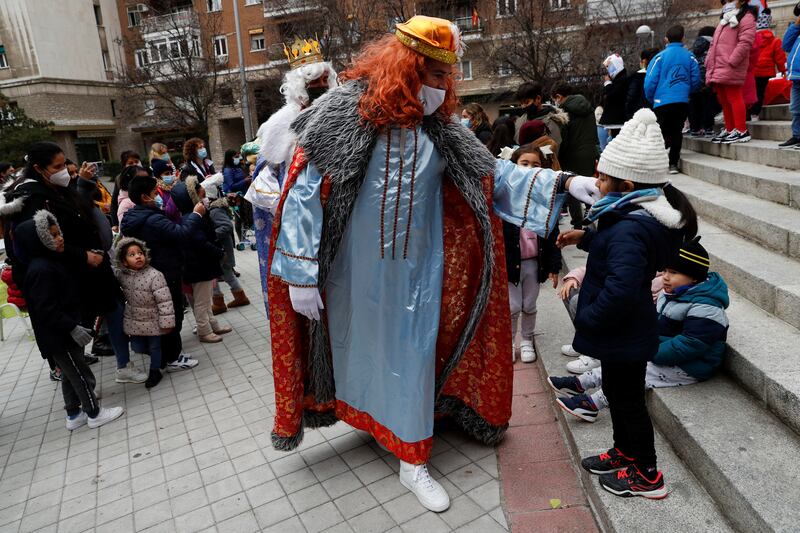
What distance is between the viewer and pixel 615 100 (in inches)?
291

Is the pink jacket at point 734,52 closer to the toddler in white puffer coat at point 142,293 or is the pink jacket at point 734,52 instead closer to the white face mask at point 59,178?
the toddler in white puffer coat at point 142,293

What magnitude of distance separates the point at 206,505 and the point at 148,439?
1.08 metres

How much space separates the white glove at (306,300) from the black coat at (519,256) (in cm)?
161

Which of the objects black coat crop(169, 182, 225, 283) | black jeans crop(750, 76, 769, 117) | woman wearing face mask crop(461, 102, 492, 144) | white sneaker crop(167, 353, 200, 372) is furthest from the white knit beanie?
black jeans crop(750, 76, 769, 117)

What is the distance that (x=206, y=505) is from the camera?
2883 millimetres

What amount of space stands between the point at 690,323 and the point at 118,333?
4.28 meters

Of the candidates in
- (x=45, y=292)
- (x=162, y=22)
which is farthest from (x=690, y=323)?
(x=162, y=22)

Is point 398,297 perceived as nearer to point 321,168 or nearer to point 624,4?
point 321,168

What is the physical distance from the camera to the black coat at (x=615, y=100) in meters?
7.19

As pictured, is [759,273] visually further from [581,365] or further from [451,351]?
[451,351]

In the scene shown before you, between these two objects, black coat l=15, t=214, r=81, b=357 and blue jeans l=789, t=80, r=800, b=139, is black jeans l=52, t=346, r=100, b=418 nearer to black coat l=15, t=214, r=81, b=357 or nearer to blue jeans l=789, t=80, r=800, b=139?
black coat l=15, t=214, r=81, b=357

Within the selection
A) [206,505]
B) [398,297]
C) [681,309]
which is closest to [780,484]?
[681,309]

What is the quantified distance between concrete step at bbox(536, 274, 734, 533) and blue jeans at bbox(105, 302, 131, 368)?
11.8 feet

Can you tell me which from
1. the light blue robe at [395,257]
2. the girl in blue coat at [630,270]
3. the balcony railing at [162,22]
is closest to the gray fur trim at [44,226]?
the light blue robe at [395,257]
